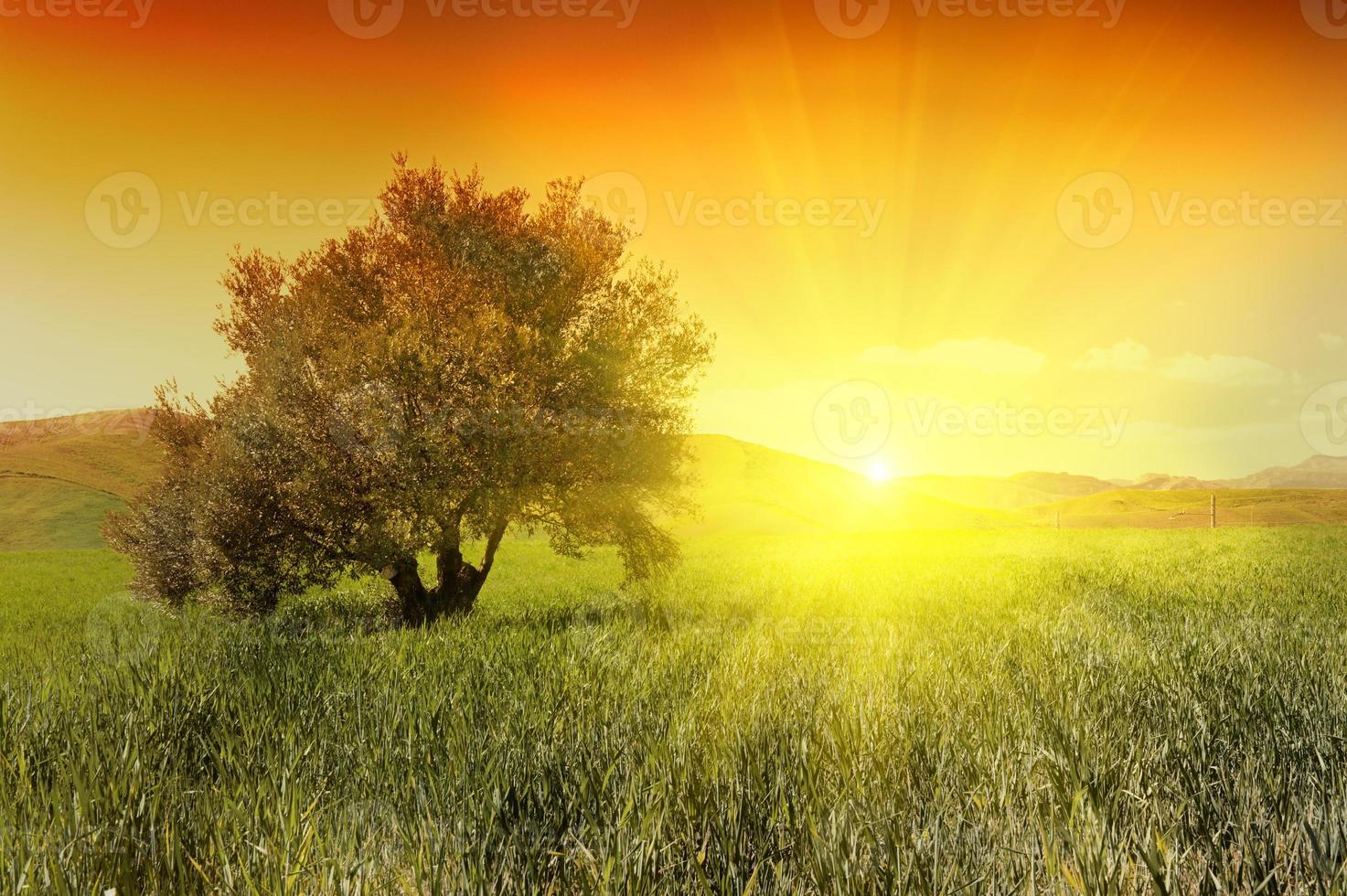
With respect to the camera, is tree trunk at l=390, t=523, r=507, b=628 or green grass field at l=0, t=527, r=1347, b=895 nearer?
green grass field at l=0, t=527, r=1347, b=895

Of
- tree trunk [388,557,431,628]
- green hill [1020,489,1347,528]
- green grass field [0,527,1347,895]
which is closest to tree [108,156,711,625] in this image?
tree trunk [388,557,431,628]

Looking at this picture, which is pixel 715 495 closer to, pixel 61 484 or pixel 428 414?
pixel 428 414

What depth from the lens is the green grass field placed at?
2.38 meters

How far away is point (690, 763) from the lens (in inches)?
124

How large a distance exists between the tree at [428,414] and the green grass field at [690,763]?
9.09 feet

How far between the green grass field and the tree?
2771mm

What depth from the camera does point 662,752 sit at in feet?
10.6

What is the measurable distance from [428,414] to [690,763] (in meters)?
8.11

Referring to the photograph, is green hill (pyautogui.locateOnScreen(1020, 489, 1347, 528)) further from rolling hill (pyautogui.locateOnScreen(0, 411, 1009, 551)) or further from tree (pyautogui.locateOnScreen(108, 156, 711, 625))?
tree (pyautogui.locateOnScreen(108, 156, 711, 625))

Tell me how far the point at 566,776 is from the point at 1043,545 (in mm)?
28383

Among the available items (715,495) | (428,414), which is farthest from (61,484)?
(428,414)

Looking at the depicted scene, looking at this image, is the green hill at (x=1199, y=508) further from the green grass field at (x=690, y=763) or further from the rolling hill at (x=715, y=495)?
the green grass field at (x=690, y=763)

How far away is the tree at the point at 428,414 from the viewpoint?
1013 centimetres

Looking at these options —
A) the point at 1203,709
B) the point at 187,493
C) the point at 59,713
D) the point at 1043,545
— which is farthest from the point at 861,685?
the point at 1043,545
